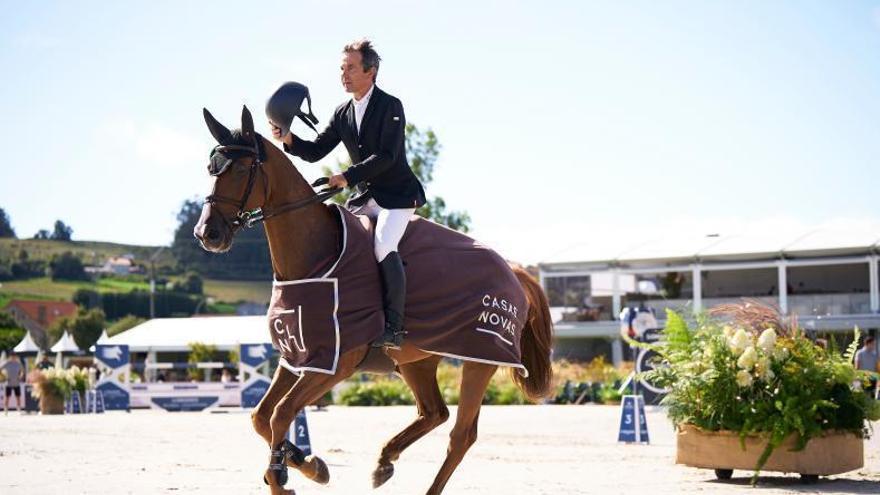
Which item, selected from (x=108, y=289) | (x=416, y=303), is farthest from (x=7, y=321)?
(x=416, y=303)

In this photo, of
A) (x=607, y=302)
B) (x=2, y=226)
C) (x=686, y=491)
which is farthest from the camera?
(x=2, y=226)

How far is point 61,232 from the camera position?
124000 mm

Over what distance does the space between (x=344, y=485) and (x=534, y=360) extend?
6.93ft

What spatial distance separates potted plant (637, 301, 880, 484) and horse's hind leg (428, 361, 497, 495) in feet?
9.38

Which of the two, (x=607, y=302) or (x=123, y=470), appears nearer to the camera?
(x=123, y=470)

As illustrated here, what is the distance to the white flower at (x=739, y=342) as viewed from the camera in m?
10.6

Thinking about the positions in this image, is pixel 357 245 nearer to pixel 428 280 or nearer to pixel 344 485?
pixel 428 280

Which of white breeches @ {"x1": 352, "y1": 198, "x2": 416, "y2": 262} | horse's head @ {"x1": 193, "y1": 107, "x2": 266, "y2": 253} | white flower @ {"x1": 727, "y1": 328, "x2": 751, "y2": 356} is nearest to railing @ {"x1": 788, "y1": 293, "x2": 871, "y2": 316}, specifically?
white flower @ {"x1": 727, "y1": 328, "x2": 751, "y2": 356}

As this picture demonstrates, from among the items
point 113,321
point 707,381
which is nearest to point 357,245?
point 707,381

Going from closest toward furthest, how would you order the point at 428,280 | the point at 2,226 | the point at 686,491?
1. the point at 428,280
2. the point at 686,491
3. the point at 2,226

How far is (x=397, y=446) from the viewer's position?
8.70 metres

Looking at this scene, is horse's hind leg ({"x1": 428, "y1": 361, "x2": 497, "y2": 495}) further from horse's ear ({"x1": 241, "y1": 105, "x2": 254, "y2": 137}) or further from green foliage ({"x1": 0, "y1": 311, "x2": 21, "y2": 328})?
green foliage ({"x1": 0, "y1": 311, "x2": 21, "y2": 328})

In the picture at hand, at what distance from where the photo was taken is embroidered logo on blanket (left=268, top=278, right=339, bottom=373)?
24.3ft

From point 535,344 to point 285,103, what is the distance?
318 centimetres
